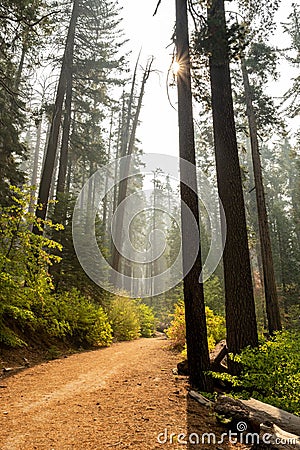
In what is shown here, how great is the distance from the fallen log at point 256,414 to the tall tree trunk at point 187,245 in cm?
111

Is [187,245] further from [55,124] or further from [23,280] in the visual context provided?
[55,124]

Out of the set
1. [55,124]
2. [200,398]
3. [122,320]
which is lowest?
[200,398]

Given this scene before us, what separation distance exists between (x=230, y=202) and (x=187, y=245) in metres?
1.39

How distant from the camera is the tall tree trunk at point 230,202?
5.57 meters

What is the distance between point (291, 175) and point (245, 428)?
42.8 meters

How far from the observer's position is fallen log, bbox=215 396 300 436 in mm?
3209

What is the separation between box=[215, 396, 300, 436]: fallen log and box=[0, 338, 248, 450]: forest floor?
0.22 m

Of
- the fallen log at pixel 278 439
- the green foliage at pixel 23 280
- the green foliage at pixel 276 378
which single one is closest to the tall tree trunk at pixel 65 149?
the green foliage at pixel 23 280

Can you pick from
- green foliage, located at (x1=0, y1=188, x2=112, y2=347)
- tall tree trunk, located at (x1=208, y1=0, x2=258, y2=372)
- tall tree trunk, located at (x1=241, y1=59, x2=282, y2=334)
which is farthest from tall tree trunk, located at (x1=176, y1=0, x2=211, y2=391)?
tall tree trunk, located at (x1=241, y1=59, x2=282, y2=334)

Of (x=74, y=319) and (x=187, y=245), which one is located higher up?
(x=187, y=245)

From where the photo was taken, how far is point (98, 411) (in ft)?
12.0

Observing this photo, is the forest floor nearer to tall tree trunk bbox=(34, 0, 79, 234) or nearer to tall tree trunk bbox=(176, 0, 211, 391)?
tall tree trunk bbox=(176, 0, 211, 391)

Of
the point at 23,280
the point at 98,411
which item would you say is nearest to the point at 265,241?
the point at 23,280

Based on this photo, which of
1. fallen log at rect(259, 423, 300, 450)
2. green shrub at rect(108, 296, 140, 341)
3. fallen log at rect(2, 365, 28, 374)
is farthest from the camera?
green shrub at rect(108, 296, 140, 341)
